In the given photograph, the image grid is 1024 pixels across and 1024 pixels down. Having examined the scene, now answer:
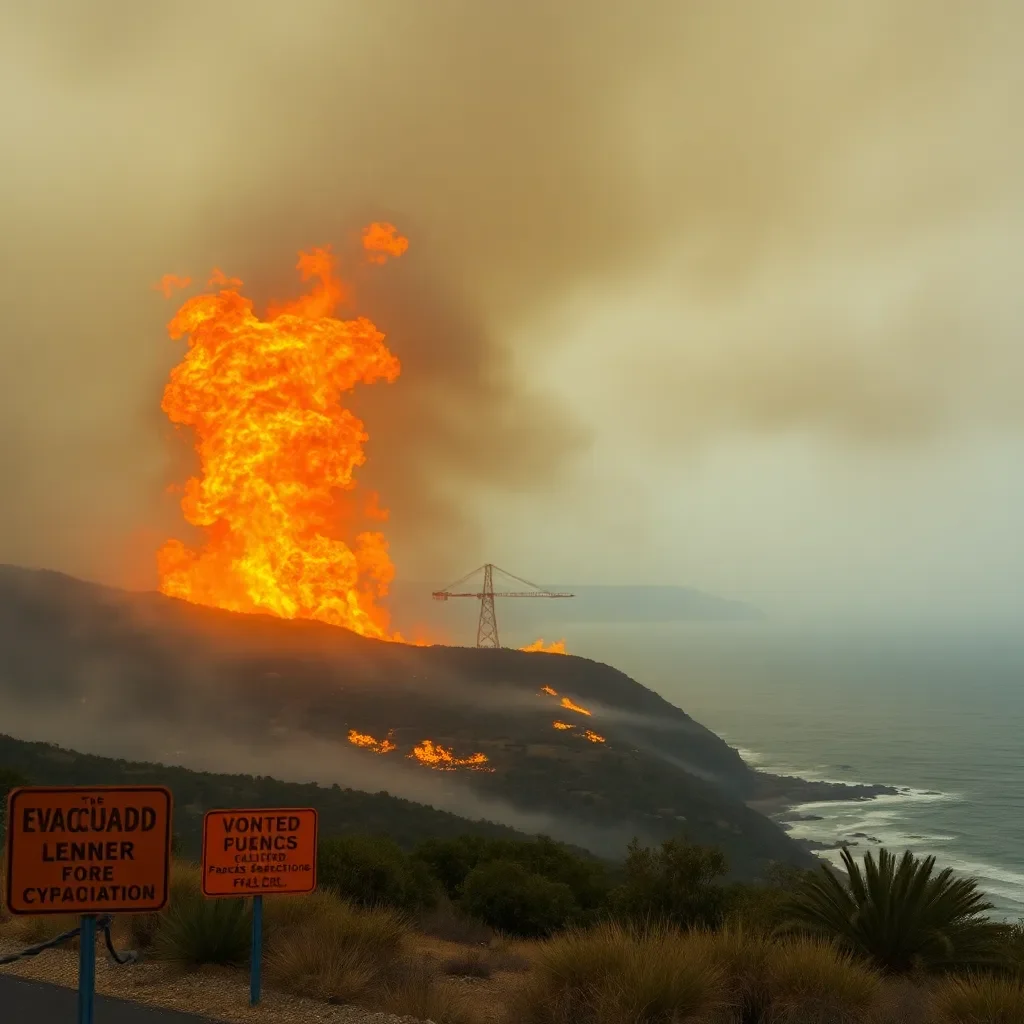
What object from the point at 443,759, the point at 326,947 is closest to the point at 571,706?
the point at 443,759

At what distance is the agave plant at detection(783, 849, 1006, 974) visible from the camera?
1259cm

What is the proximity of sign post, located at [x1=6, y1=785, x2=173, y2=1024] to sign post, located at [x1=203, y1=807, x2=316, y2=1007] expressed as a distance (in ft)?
9.11

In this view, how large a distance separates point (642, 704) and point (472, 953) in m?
176

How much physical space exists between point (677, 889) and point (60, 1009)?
12.1 meters

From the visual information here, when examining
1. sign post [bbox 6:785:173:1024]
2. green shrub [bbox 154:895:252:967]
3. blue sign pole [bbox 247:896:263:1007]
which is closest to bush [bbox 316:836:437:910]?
green shrub [bbox 154:895:252:967]

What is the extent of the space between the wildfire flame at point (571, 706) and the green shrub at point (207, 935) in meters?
144

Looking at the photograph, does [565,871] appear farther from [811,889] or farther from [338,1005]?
[338,1005]

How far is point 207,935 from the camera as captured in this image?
38.5ft

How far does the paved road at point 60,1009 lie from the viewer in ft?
31.9

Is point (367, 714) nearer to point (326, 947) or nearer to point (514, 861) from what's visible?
point (514, 861)

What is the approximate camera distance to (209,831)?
10.2m

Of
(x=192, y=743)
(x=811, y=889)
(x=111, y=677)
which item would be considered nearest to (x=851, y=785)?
(x=192, y=743)

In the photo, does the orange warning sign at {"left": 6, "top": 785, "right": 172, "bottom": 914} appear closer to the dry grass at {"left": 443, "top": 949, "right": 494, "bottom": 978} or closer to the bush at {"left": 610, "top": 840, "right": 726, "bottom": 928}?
the dry grass at {"left": 443, "top": 949, "right": 494, "bottom": 978}

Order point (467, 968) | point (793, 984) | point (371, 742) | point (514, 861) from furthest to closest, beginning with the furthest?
point (371, 742) < point (514, 861) < point (467, 968) < point (793, 984)
